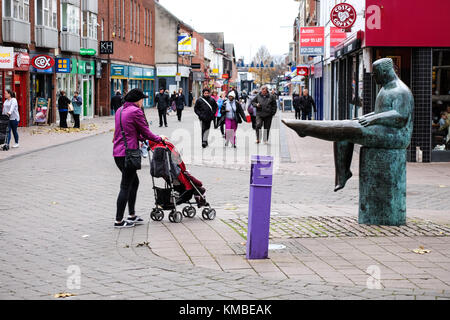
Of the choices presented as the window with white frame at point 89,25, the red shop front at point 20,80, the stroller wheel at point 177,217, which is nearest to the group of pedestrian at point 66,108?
the red shop front at point 20,80

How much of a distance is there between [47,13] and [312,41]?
13.8 m

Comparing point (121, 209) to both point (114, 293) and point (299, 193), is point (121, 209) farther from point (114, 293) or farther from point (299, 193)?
point (299, 193)

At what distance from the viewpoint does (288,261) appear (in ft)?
23.7

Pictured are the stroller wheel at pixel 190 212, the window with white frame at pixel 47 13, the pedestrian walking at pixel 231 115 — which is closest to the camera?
the stroller wheel at pixel 190 212

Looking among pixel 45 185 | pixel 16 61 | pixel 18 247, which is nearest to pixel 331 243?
pixel 18 247

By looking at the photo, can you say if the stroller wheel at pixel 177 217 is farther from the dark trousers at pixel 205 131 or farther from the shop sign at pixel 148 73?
the shop sign at pixel 148 73

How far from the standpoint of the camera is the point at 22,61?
3222cm

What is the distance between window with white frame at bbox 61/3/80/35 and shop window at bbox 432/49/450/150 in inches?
1032

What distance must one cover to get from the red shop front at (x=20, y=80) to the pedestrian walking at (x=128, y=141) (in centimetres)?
2260

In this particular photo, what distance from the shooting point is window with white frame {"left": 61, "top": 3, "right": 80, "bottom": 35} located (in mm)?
39969

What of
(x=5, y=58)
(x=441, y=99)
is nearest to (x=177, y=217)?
(x=441, y=99)

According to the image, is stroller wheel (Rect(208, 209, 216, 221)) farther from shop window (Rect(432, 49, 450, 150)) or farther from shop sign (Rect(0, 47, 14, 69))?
shop sign (Rect(0, 47, 14, 69))

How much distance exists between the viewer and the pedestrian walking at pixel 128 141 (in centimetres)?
930
